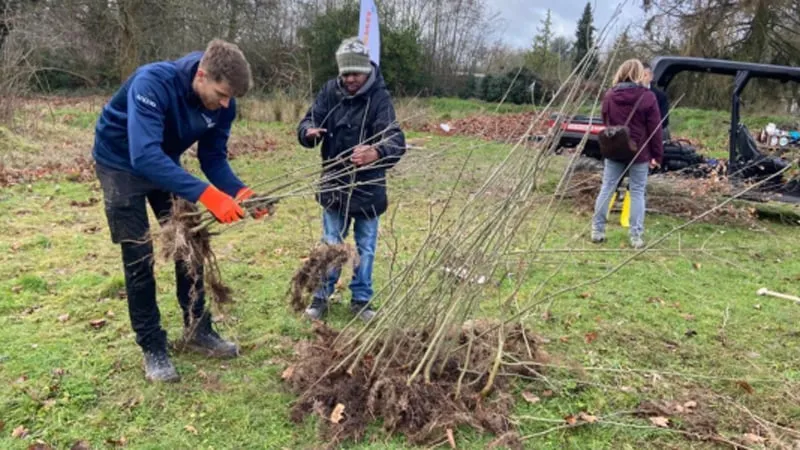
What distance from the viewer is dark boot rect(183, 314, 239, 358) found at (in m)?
3.41

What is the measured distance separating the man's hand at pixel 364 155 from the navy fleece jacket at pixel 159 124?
71cm

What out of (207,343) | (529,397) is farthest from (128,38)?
(529,397)

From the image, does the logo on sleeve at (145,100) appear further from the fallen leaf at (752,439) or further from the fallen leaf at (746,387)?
the fallen leaf at (746,387)

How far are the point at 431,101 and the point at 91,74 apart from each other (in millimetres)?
12324

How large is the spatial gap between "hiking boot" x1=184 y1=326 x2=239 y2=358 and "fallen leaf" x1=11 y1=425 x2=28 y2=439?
893mm

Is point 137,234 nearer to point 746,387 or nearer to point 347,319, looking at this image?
point 347,319

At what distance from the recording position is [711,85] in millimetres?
18094

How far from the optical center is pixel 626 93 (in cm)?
581

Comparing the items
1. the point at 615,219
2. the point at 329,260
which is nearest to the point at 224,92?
the point at 329,260

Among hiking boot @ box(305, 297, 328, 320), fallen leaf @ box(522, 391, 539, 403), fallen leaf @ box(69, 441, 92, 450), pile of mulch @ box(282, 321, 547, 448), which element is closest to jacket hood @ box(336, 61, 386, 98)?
hiking boot @ box(305, 297, 328, 320)

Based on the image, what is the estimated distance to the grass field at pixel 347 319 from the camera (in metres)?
2.80

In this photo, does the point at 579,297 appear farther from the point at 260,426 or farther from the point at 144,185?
the point at 144,185

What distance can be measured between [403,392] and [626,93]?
4297 mm

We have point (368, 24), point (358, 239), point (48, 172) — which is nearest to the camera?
point (358, 239)
